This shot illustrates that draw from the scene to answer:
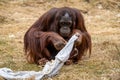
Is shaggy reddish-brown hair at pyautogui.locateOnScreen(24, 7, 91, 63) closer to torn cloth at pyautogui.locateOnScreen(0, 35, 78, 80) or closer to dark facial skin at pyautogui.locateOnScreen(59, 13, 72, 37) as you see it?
dark facial skin at pyautogui.locateOnScreen(59, 13, 72, 37)

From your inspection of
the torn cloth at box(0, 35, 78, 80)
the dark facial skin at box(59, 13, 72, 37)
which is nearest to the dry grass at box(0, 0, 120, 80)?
the torn cloth at box(0, 35, 78, 80)

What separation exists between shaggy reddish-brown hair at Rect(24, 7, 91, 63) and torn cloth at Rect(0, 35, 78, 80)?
16 cm

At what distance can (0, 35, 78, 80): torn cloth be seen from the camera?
459cm

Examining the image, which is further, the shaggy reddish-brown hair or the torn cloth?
the shaggy reddish-brown hair

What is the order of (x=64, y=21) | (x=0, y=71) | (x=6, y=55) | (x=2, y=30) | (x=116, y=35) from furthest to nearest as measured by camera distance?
(x=2, y=30) → (x=116, y=35) → (x=6, y=55) → (x=64, y=21) → (x=0, y=71)

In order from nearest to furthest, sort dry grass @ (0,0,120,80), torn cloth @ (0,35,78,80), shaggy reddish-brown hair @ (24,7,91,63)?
torn cloth @ (0,35,78,80) < dry grass @ (0,0,120,80) < shaggy reddish-brown hair @ (24,7,91,63)

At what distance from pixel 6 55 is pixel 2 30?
2335 mm

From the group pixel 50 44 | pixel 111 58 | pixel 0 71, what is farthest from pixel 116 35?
pixel 0 71

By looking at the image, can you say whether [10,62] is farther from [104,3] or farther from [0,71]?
[104,3]

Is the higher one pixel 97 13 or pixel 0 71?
pixel 0 71

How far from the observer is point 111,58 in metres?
5.37

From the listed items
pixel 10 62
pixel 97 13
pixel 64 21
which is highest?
pixel 64 21

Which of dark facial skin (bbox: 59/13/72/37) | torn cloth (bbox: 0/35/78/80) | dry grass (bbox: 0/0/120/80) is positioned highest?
dark facial skin (bbox: 59/13/72/37)

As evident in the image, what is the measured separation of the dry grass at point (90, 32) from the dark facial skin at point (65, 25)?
1.20 feet
